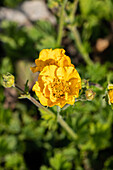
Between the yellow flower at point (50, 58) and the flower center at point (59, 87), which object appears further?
the flower center at point (59, 87)

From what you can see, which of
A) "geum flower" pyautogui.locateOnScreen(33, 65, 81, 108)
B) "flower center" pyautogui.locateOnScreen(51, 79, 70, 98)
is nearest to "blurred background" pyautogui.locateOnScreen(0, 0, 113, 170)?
"flower center" pyautogui.locateOnScreen(51, 79, 70, 98)

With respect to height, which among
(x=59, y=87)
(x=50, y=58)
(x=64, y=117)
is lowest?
(x=64, y=117)

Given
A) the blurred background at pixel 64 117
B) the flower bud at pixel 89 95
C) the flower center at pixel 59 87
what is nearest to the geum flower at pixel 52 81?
the flower center at pixel 59 87

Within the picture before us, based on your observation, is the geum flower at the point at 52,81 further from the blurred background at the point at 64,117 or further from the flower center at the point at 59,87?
the blurred background at the point at 64,117

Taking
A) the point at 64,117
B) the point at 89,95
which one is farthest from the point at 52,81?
the point at 64,117

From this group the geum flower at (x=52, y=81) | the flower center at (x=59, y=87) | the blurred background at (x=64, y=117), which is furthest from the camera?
the blurred background at (x=64, y=117)

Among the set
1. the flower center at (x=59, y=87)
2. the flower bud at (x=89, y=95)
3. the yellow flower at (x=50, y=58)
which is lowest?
the flower bud at (x=89, y=95)

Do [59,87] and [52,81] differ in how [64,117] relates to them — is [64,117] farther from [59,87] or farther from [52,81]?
[52,81]
